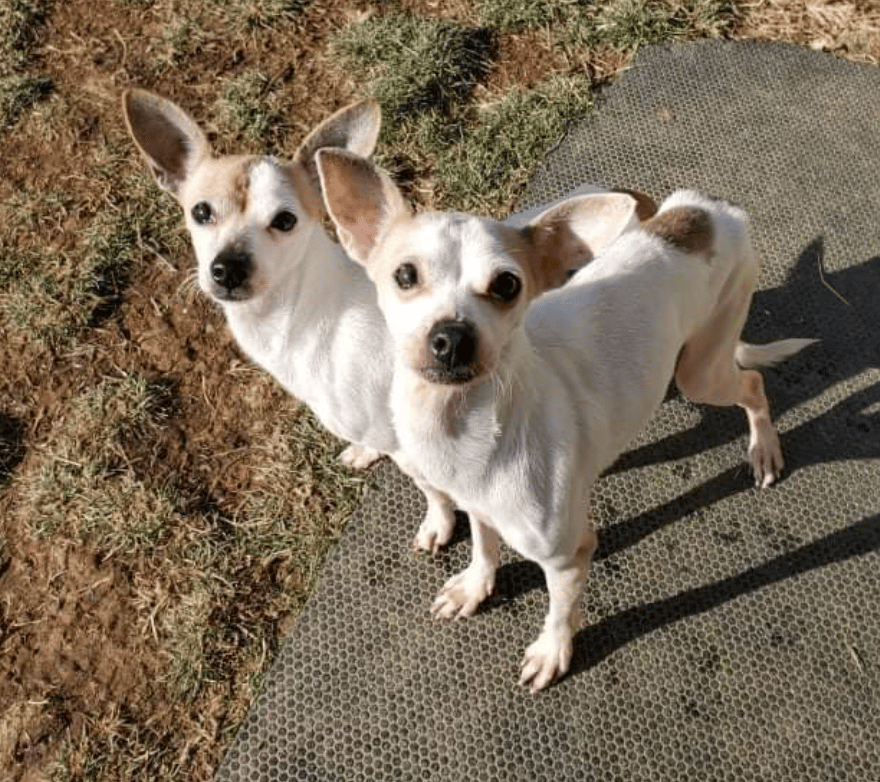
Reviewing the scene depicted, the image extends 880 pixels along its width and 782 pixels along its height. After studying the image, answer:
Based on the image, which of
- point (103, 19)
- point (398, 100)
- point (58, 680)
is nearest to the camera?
point (58, 680)

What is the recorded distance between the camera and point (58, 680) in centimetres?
360

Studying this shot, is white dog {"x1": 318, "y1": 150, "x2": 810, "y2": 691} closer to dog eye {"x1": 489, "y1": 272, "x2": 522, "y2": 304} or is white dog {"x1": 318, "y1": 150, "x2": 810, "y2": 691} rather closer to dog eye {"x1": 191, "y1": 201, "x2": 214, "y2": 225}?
dog eye {"x1": 489, "y1": 272, "x2": 522, "y2": 304}

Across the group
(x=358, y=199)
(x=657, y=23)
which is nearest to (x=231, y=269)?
(x=358, y=199)

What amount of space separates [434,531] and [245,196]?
1.62m

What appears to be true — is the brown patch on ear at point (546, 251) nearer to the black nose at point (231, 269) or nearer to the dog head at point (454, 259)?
the dog head at point (454, 259)

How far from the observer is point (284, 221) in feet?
9.88

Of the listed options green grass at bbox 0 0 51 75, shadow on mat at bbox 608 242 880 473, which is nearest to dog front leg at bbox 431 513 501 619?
shadow on mat at bbox 608 242 880 473

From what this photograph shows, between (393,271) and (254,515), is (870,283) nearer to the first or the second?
(393,271)

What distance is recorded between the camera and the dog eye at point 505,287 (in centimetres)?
240

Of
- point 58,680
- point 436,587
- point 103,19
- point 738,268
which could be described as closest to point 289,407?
point 436,587

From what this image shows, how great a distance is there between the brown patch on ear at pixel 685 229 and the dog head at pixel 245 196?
1075mm

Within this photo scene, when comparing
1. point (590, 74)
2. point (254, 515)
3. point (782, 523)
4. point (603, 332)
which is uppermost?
point (603, 332)

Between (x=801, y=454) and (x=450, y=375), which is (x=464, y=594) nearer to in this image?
(x=450, y=375)

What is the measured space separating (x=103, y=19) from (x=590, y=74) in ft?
10.4
